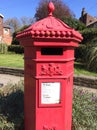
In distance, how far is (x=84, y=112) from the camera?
4789mm

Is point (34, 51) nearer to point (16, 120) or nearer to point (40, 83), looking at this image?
point (40, 83)

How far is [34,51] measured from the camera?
3.64 m

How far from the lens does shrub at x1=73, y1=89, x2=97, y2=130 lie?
4.58 m

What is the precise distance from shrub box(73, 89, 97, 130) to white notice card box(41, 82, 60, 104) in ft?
2.98

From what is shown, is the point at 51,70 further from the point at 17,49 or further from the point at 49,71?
the point at 17,49

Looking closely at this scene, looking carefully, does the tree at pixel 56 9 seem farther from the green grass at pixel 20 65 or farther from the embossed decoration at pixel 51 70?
the embossed decoration at pixel 51 70

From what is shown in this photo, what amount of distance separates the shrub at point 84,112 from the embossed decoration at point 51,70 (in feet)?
3.91

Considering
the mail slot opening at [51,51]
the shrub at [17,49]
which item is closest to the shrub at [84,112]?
the mail slot opening at [51,51]

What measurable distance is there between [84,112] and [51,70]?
1.45 meters

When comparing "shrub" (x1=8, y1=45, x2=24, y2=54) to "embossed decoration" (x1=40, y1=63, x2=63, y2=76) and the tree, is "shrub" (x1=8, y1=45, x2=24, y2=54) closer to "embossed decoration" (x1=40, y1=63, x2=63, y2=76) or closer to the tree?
"embossed decoration" (x1=40, y1=63, x2=63, y2=76)

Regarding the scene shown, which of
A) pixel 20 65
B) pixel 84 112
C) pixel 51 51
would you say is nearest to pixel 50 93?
pixel 51 51

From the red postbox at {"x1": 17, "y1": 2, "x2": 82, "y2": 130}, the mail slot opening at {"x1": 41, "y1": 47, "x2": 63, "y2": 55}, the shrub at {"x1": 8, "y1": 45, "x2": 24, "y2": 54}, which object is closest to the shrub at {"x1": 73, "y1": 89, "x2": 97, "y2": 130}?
the red postbox at {"x1": 17, "y1": 2, "x2": 82, "y2": 130}

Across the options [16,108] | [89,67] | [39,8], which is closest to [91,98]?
[16,108]

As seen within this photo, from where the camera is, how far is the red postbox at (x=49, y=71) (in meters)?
3.53
